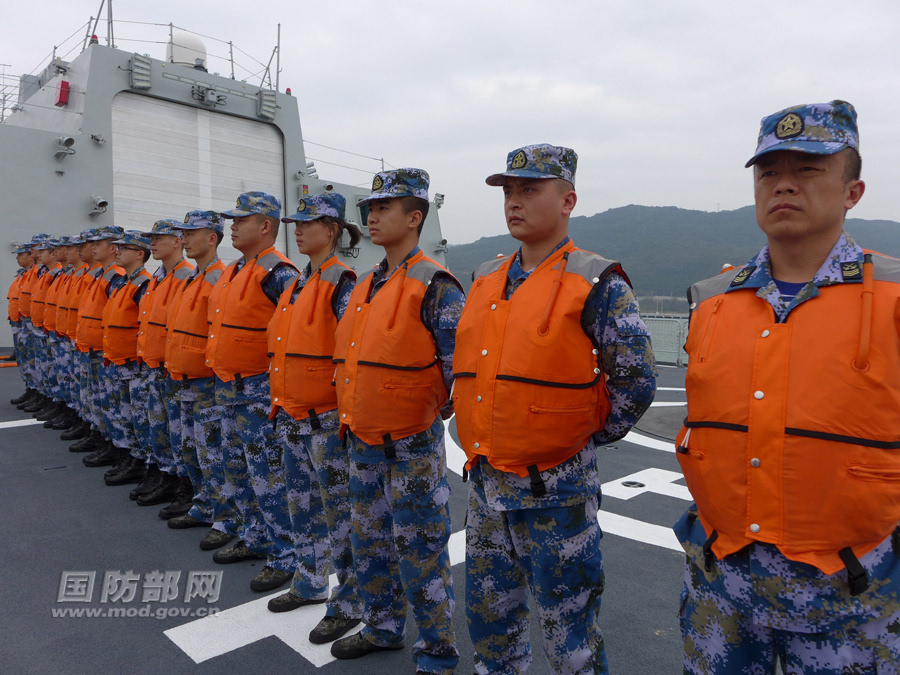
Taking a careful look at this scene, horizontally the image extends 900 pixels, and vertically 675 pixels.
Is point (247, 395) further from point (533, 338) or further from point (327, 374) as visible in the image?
point (533, 338)

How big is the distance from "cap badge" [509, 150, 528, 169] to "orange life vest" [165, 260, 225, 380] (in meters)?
2.67

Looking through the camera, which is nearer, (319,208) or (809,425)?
(809,425)

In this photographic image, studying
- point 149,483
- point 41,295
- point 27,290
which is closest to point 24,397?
point 27,290

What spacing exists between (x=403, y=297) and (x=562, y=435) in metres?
0.98

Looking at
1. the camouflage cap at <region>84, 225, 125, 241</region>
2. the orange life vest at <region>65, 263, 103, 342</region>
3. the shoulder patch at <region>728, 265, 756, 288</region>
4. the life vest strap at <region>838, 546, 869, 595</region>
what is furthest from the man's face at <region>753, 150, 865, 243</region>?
the orange life vest at <region>65, 263, 103, 342</region>

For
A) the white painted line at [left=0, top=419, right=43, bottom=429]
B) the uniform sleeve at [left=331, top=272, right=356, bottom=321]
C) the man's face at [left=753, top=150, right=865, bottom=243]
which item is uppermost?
the man's face at [left=753, top=150, right=865, bottom=243]

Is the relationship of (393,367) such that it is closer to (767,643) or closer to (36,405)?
(767,643)

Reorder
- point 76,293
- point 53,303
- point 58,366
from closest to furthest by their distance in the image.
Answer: point 76,293 < point 53,303 < point 58,366

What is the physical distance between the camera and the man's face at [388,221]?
2.61 meters

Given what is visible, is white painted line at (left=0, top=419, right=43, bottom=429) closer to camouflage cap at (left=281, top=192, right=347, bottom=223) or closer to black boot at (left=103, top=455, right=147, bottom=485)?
black boot at (left=103, top=455, right=147, bottom=485)

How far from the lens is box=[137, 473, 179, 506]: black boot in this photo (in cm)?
467

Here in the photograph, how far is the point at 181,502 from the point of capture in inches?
176

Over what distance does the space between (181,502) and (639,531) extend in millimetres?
3521

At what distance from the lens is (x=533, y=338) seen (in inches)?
73.4
